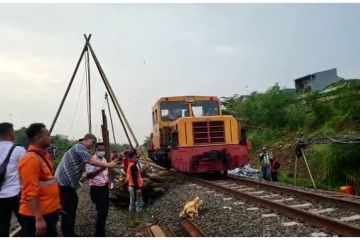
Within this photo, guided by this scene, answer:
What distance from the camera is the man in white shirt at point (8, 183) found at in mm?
4988

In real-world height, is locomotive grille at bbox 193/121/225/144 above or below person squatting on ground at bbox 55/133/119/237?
above

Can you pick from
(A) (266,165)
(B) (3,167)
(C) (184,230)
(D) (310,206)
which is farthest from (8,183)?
(A) (266,165)

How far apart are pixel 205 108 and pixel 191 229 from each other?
9.16 m

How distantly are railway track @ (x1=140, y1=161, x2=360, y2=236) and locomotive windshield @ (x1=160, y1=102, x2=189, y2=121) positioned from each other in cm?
460

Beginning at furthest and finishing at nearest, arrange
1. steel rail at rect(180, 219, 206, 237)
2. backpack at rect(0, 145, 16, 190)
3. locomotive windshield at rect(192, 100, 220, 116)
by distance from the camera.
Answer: locomotive windshield at rect(192, 100, 220, 116), steel rail at rect(180, 219, 206, 237), backpack at rect(0, 145, 16, 190)

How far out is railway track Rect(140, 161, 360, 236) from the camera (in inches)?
239

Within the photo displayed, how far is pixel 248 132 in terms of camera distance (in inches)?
1119

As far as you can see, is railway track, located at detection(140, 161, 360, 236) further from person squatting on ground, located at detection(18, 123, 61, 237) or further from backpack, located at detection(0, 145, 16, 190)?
backpack, located at detection(0, 145, 16, 190)

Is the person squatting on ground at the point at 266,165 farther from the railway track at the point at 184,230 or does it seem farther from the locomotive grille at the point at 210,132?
the railway track at the point at 184,230

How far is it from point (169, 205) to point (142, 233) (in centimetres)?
276

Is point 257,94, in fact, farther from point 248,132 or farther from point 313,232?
point 313,232

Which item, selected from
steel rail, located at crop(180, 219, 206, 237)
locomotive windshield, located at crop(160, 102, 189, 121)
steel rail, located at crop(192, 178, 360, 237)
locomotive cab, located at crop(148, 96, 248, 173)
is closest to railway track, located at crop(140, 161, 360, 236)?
steel rail, located at crop(192, 178, 360, 237)

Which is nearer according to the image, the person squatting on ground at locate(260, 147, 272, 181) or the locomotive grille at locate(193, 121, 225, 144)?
the locomotive grille at locate(193, 121, 225, 144)

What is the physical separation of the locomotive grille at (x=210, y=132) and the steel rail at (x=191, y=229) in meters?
6.40
